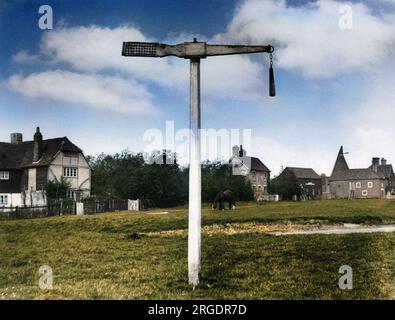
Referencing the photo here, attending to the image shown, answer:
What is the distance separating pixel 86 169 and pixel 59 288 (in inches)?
110

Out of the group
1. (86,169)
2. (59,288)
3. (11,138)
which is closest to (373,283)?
(59,288)

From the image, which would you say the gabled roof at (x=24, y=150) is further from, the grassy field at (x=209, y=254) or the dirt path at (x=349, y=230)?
the dirt path at (x=349, y=230)

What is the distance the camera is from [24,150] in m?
8.62

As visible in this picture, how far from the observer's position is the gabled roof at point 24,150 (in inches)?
332

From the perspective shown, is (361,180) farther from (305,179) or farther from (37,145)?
(37,145)

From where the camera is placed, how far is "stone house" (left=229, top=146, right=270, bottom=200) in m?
8.24

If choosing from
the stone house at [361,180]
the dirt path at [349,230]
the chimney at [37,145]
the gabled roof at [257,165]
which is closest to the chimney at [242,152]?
the gabled roof at [257,165]

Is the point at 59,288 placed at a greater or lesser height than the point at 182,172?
lesser

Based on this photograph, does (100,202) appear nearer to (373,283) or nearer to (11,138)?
(11,138)

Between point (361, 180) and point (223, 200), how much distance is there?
364 cm

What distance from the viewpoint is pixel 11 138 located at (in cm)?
824

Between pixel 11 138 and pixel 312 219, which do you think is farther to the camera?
pixel 312 219

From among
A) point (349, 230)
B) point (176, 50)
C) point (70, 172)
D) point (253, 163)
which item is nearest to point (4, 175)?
point (70, 172)

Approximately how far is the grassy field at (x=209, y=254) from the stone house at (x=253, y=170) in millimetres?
384
